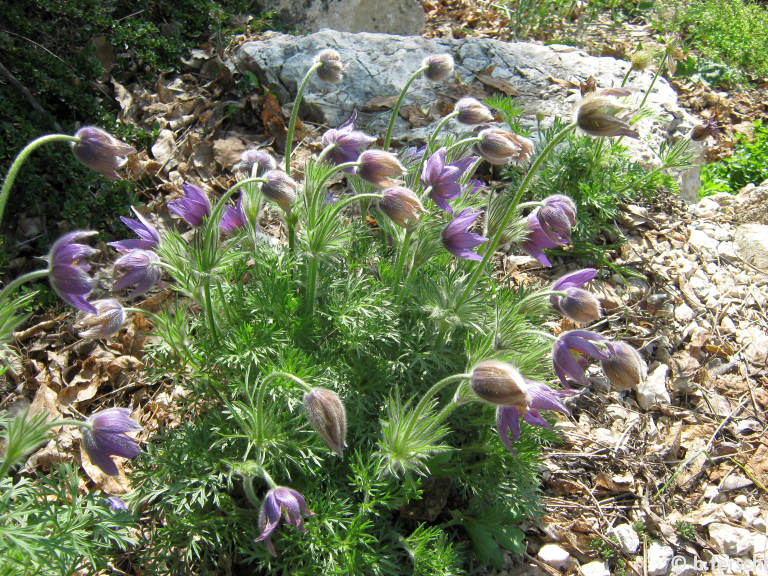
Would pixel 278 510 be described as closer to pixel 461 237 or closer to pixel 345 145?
pixel 461 237

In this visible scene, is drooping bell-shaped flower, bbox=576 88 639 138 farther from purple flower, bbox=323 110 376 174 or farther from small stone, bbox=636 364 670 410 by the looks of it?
small stone, bbox=636 364 670 410

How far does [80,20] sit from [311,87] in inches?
59.8

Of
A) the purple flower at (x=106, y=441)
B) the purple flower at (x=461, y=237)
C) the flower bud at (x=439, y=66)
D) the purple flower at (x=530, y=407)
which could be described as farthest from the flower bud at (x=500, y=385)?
the flower bud at (x=439, y=66)

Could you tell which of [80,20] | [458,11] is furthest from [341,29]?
[80,20]

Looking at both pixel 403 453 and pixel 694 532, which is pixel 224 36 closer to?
pixel 403 453

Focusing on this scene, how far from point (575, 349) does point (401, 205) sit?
75 cm

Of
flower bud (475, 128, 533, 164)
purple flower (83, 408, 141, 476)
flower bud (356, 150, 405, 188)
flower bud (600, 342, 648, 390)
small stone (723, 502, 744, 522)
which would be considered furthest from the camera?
small stone (723, 502, 744, 522)

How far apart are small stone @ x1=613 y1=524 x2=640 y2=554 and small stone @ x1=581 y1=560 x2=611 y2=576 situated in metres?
0.14

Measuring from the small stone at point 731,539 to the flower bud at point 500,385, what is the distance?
54.2 inches

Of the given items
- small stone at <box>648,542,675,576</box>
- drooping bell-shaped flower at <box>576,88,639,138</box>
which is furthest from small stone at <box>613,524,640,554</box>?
drooping bell-shaped flower at <box>576,88,639,138</box>

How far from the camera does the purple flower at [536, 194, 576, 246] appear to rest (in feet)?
6.63

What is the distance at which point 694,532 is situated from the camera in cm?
246

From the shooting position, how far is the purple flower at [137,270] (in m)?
1.83

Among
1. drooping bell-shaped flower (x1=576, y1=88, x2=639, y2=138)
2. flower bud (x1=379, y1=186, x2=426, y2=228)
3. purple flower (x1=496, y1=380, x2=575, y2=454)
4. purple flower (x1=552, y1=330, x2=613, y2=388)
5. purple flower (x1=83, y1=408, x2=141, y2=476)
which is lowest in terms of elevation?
purple flower (x1=83, y1=408, x2=141, y2=476)
